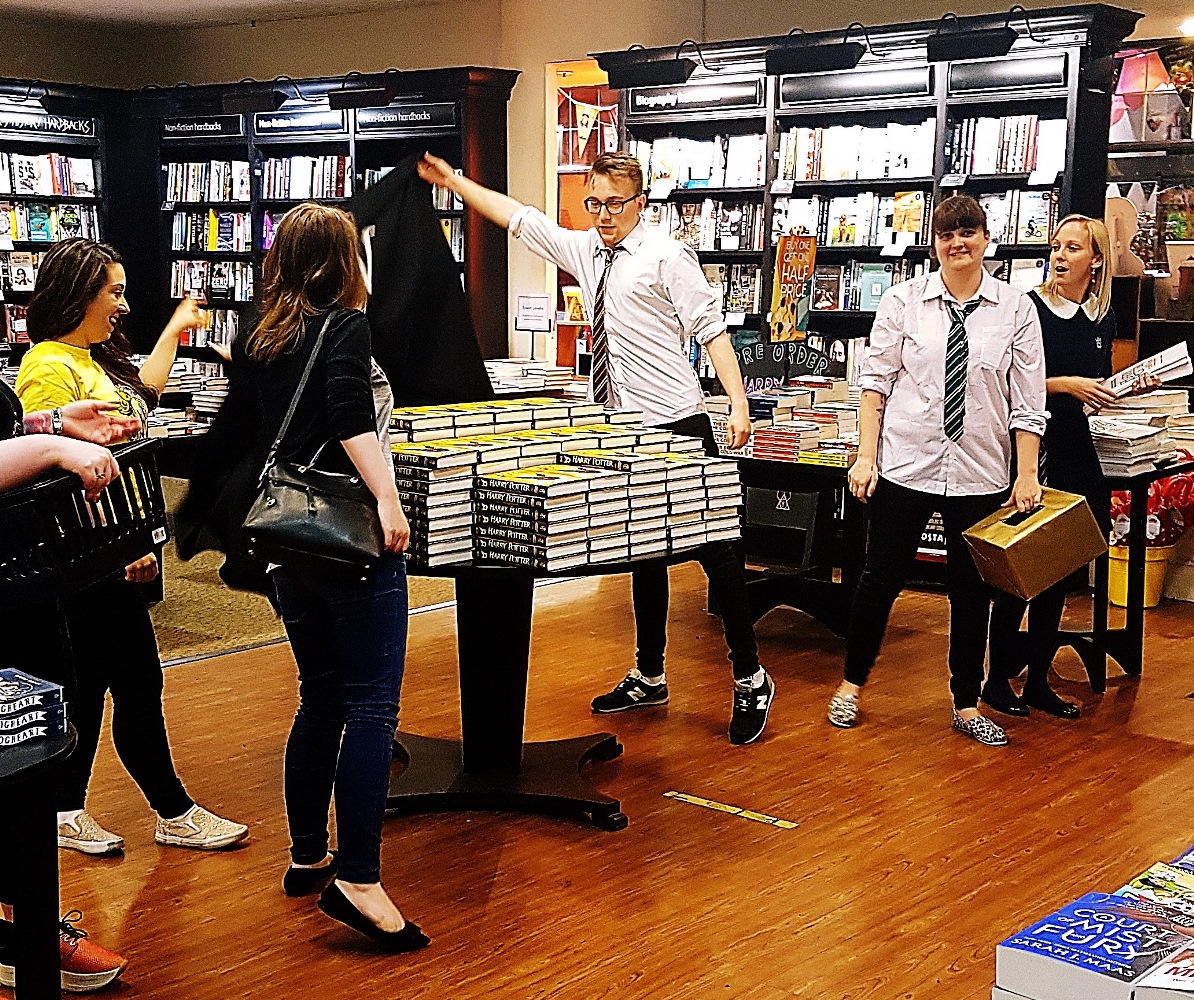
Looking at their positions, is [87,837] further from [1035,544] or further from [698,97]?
[698,97]

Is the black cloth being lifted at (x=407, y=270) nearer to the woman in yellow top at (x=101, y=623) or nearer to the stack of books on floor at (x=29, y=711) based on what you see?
the woman in yellow top at (x=101, y=623)

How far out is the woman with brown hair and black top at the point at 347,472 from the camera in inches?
120

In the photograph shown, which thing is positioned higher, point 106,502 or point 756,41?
point 756,41

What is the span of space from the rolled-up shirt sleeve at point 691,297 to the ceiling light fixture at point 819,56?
11.0 ft

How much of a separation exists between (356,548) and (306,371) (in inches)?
14.4

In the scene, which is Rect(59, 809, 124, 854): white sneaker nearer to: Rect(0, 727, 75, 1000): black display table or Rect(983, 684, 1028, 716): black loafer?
Rect(0, 727, 75, 1000): black display table

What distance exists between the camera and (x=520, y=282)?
32.1 ft

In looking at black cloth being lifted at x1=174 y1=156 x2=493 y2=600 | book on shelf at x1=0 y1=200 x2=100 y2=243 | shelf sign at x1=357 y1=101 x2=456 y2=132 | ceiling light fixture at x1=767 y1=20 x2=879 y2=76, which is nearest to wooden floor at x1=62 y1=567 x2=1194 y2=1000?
black cloth being lifted at x1=174 y1=156 x2=493 y2=600

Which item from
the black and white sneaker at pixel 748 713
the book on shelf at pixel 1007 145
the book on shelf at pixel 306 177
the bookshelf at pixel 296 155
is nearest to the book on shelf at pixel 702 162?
the book on shelf at pixel 1007 145

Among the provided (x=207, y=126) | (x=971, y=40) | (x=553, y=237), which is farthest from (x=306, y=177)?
(x=553, y=237)

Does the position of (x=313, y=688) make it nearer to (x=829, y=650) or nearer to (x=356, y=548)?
(x=356, y=548)

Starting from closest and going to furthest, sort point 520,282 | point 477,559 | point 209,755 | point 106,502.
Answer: point 106,502 < point 477,559 < point 209,755 < point 520,282

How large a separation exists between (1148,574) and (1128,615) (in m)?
1.22

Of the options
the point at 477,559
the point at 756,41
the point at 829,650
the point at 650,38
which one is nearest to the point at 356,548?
the point at 477,559
